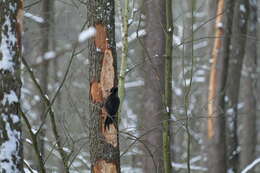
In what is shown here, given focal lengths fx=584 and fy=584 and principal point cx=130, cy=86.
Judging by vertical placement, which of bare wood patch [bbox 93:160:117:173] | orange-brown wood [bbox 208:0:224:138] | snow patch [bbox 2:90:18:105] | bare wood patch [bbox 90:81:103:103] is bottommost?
bare wood patch [bbox 93:160:117:173]

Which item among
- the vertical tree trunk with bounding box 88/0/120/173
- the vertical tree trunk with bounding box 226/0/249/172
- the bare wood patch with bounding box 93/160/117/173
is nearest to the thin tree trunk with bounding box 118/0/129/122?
the vertical tree trunk with bounding box 88/0/120/173

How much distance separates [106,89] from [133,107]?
1219 cm

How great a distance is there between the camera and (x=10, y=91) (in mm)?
4961

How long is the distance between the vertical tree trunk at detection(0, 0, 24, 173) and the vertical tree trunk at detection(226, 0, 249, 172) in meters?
5.71

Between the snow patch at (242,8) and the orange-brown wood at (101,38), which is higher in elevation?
the snow patch at (242,8)

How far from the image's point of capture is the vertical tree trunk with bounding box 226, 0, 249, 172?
33.2 ft

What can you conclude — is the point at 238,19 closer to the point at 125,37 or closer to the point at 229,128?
the point at 229,128

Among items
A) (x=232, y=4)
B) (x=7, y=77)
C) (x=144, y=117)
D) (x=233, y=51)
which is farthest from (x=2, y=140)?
(x=233, y=51)

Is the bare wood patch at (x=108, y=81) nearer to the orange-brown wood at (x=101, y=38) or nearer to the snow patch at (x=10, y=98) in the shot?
the orange-brown wood at (x=101, y=38)

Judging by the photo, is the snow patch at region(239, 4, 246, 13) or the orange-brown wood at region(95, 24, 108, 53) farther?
the snow patch at region(239, 4, 246, 13)

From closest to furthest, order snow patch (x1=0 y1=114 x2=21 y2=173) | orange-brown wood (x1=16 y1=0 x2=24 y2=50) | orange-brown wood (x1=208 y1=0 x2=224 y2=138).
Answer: snow patch (x1=0 y1=114 x2=21 y2=173)
orange-brown wood (x1=16 y1=0 x2=24 y2=50)
orange-brown wood (x1=208 y1=0 x2=224 y2=138)

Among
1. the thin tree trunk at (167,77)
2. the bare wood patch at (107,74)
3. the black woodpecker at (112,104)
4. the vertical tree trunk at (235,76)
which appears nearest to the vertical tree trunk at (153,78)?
the vertical tree trunk at (235,76)

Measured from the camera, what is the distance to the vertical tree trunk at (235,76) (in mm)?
10117

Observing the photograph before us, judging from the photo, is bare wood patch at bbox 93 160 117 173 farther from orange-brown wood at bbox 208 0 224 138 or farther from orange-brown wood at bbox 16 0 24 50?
orange-brown wood at bbox 208 0 224 138
